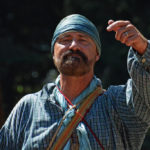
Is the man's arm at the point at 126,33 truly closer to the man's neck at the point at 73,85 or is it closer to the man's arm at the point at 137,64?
the man's arm at the point at 137,64

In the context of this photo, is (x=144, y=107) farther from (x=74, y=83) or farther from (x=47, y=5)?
(x=47, y=5)

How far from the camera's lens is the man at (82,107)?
2650mm

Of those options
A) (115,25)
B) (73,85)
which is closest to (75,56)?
(73,85)

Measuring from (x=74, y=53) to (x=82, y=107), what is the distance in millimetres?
438

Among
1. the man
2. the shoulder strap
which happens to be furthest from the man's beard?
the shoulder strap

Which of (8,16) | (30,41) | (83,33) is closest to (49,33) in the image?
(30,41)

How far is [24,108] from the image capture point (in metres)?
2.89

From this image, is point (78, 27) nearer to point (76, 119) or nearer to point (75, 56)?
point (75, 56)

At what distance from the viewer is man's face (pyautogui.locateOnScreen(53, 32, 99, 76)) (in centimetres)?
283

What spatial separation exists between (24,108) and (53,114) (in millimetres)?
255

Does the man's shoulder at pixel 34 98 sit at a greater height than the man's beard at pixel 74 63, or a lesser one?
lesser

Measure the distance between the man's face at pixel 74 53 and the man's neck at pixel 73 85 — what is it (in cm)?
9

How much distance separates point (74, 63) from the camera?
111 inches

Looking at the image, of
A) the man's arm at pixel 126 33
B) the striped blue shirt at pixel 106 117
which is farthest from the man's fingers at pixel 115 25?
the striped blue shirt at pixel 106 117
